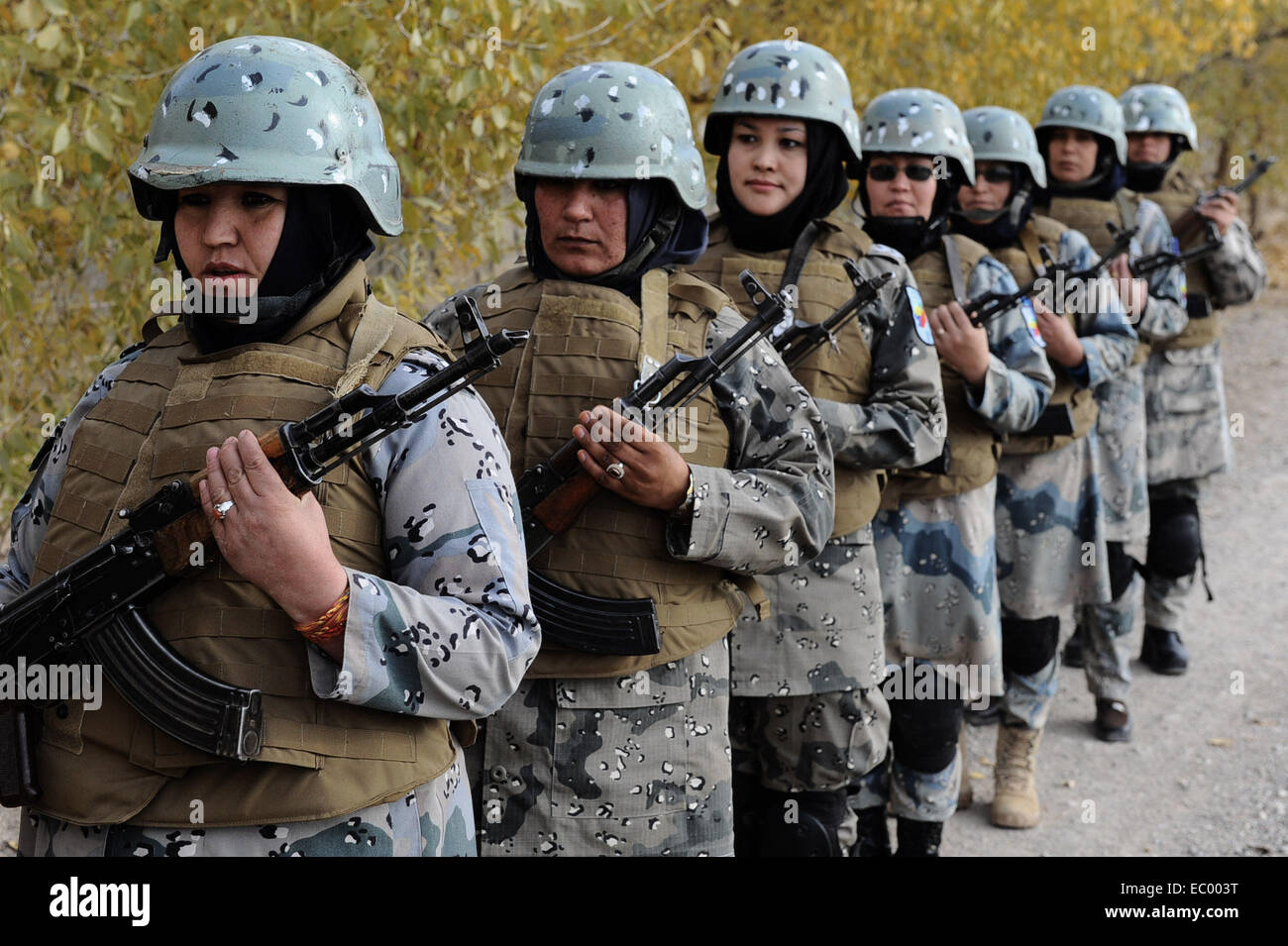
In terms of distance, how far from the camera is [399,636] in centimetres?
194

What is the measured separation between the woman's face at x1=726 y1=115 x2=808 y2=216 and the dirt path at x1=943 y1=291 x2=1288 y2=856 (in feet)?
8.24

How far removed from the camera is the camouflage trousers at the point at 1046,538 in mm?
5324

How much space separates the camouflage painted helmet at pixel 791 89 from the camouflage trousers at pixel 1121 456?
2763 mm

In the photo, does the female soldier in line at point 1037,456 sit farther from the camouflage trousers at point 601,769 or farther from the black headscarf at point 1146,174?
the camouflage trousers at point 601,769

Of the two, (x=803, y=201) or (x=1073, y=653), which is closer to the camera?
(x=803, y=201)

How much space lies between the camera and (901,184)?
14.7 ft

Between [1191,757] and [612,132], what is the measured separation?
421 centimetres

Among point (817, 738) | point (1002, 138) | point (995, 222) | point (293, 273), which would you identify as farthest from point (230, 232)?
point (1002, 138)

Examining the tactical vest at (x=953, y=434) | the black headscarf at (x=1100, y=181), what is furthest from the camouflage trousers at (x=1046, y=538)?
the black headscarf at (x=1100, y=181)

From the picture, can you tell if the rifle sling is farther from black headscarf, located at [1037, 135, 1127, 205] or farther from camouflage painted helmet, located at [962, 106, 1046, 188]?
black headscarf, located at [1037, 135, 1127, 205]

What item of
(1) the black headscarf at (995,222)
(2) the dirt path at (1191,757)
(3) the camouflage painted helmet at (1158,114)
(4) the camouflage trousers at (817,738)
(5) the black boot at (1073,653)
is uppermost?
(3) the camouflage painted helmet at (1158,114)

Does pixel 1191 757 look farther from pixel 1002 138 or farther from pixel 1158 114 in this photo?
pixel 1158 114

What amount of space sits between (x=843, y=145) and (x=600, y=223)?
1.13 m

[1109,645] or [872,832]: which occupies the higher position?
[1109,645]
